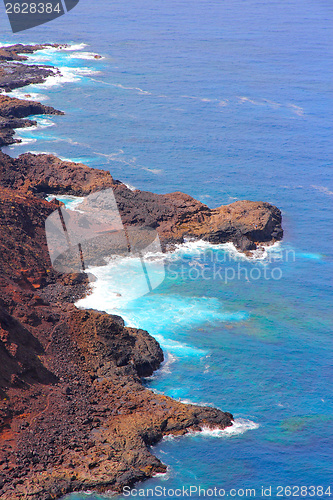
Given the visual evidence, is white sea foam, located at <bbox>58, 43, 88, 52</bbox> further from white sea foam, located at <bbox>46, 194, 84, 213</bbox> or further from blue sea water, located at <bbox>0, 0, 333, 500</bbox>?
white sea foam, located at <bbox>46, 194, 84, 213</bbox>

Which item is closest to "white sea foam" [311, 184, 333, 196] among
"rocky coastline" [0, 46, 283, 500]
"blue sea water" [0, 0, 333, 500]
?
"blue sea water" [0, 0, 333, 500]

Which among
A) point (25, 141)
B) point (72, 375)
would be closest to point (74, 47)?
point (25, 141)

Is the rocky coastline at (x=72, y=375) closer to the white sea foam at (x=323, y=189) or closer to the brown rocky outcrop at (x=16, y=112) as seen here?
the white sea foam at (x=323, y=189)

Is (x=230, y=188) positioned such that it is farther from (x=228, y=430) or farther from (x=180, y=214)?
(x=228, y=430)

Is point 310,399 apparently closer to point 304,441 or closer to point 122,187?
point 304,441

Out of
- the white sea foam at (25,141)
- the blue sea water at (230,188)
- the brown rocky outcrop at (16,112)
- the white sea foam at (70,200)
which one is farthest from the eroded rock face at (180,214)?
the brown rocky outcrop at (16,112)

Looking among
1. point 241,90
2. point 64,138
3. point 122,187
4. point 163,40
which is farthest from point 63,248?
point 163,40
